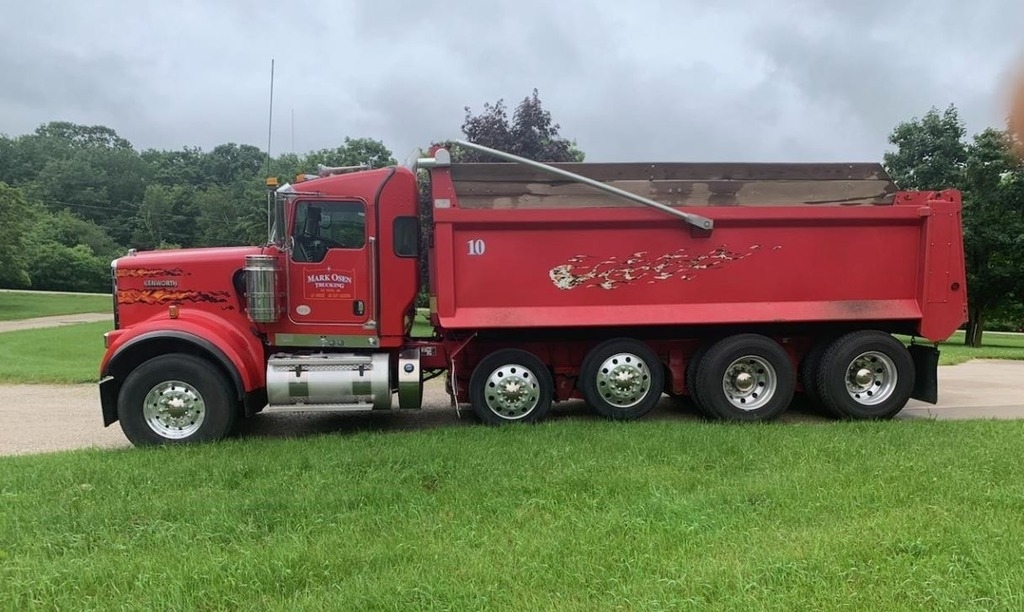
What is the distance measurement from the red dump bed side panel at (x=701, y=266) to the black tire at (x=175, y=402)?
2185 mm

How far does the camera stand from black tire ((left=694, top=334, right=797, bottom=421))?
6.88 metres

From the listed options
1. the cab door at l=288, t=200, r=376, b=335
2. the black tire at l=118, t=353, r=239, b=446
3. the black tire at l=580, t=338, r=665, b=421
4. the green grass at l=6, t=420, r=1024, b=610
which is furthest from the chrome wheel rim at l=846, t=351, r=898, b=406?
the black tire at l=118, t=353, r=239, b=446

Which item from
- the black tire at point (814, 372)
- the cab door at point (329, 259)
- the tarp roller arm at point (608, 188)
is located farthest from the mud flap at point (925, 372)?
the cab door at point (329, 259)

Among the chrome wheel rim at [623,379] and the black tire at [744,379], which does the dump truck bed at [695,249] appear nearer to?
the black tire at [744,379]

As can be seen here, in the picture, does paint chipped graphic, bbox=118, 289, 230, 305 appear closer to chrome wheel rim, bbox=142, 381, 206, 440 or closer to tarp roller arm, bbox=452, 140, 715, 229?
chrome wheel rim, bbox=142, 381, 206, 440

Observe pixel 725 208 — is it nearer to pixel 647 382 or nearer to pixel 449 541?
pixel 647 382

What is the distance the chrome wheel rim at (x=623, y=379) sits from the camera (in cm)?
680

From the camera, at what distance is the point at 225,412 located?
20.1ft

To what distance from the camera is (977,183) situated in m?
20.1

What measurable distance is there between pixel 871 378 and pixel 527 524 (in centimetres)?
508

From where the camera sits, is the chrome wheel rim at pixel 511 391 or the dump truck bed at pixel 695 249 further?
the chrome wheel rim at pixel 511 391

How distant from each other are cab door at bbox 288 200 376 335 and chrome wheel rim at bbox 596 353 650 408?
8.23 ft

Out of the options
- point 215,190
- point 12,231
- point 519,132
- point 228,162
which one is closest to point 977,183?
point 519,132

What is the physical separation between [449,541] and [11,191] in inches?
1523
